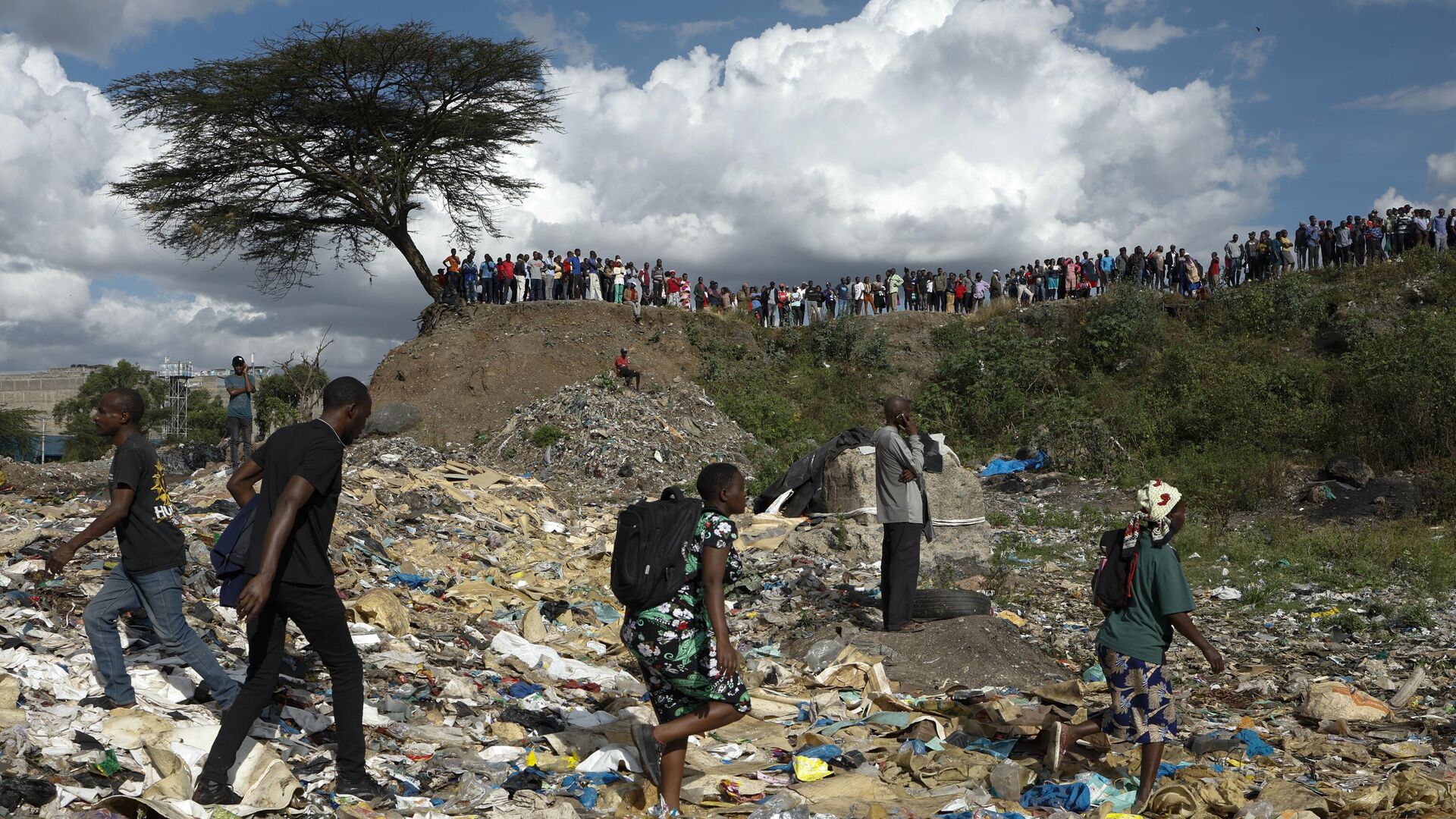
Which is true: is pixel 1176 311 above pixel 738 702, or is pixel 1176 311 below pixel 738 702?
above

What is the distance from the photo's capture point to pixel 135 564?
3748mm

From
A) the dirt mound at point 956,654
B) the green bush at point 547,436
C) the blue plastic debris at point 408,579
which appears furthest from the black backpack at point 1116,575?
the green bush at point 547,436

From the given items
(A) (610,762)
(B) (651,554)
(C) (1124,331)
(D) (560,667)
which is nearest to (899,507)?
(D) (560,667)

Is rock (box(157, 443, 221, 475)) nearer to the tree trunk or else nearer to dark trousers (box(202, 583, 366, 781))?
the tree trunk

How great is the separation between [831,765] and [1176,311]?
1954cm

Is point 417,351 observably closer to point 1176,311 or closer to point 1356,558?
point 1176,311

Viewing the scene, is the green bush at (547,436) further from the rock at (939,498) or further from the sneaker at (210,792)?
the sneaker at (210,792)

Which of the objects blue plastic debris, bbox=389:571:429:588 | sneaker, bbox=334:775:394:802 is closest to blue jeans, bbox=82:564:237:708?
sneaker, bbox=334:775:394:802

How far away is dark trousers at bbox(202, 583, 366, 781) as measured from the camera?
3.19m

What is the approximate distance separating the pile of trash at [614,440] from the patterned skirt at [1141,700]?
411 inches

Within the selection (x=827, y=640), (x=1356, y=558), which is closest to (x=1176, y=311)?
(x=1356, y=558)

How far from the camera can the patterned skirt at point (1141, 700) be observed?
3.64 m

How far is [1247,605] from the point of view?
814cm

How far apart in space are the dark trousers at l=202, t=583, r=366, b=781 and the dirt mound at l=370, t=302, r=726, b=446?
50.3 feet
